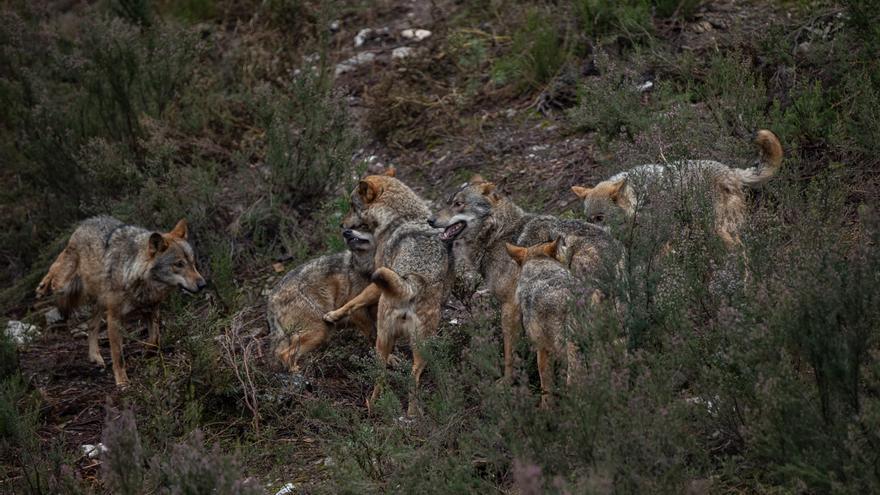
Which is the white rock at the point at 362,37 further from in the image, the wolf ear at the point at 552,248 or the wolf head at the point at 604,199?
the wolf ear at the point at 552,248

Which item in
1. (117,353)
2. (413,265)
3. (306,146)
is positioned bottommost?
(117,353)

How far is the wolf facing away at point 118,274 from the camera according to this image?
28.9 feet

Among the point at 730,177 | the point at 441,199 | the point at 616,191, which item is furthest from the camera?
the point at 441,199

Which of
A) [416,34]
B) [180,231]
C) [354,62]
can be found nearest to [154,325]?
[180,231]

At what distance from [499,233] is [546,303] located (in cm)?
165

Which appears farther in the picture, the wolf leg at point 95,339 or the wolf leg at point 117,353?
the wolf leg at point 95,339

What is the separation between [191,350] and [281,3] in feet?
25.2

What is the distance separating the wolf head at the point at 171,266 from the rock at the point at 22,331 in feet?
4.46

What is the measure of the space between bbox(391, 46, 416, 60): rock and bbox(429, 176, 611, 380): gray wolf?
16.5 feet

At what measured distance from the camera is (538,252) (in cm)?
656

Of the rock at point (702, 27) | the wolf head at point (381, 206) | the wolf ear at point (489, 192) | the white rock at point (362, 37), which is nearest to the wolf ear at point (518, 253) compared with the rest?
the wolf ear at point (489, 192)

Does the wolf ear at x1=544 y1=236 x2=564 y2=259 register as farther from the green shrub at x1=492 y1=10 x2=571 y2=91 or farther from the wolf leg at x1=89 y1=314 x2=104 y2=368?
the green shrub at x1=492 y1=10 x2=571 y2=91

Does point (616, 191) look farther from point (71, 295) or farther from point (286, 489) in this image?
point (71, 295)

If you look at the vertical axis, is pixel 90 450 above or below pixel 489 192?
below
